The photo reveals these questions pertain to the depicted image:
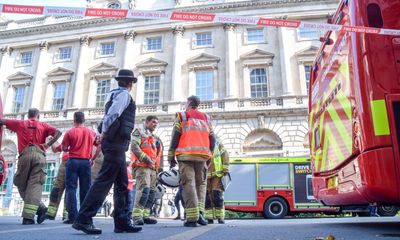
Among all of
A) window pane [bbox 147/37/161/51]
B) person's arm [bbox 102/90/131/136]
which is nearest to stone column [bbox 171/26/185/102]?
window pane [bbox 147/37/161/51]

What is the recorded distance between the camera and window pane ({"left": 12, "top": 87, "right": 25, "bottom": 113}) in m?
27.3

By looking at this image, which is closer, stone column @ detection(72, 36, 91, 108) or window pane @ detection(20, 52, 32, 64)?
stone column @ detection(72, 36, 91, 108)

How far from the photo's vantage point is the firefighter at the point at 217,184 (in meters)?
6.88

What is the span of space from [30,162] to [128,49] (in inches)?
837

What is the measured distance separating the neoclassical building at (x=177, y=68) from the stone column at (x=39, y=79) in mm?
76

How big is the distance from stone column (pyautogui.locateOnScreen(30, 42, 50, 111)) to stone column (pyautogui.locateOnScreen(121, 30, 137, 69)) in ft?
22.0

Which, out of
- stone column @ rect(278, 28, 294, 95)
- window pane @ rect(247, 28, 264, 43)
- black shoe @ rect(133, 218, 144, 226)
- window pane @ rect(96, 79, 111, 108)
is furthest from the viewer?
window pane @ rect(96, 79, 111, 108)

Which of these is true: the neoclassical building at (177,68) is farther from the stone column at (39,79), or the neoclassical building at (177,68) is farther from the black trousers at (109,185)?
the black trousers at (109,185)

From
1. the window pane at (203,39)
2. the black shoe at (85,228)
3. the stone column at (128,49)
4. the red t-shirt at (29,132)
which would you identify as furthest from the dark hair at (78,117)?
the stone column at (128,49)

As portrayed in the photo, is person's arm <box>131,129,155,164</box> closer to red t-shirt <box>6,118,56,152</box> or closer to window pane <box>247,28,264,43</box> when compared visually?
red t-shirt <box>6,118,56,152</box>

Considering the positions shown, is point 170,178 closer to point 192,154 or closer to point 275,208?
point 192,154

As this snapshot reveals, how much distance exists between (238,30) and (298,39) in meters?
4.17

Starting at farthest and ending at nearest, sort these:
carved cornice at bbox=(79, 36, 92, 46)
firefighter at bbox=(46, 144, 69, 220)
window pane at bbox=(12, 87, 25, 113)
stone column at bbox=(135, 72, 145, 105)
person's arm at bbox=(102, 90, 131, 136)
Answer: window pane at bbox=(12, 87, 25, 113) < carved cornice at bbox=(79, 36, 92, 46) < stone column at bbox=(135, 72, 145, 105) < firefighter at bbox=(46, 144, 69, 220) < person's arm at bbox=(102, 90, 131, 136)

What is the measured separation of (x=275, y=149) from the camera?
21391 mm
